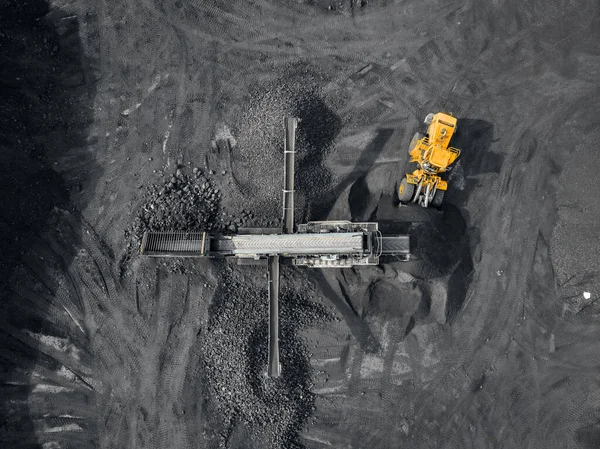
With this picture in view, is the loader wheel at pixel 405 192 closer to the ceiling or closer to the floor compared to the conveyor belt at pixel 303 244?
closer to the ceiling

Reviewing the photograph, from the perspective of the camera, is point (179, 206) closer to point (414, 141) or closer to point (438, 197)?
point (414, 141)

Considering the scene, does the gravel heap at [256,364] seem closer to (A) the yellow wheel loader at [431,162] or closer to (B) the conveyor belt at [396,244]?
(B) the conveyor belt at [396,244]

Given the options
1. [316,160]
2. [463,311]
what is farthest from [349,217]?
[463,311]

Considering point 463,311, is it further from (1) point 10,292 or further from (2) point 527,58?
(1) point 10,292

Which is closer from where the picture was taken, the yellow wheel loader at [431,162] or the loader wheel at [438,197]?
the yellow wheel loader at [431,162]

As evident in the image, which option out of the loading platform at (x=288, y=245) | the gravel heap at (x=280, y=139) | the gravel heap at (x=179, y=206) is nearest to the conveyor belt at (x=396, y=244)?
the loading platform at (x=288, y=245)

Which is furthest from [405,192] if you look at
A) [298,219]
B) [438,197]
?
[298,219]
